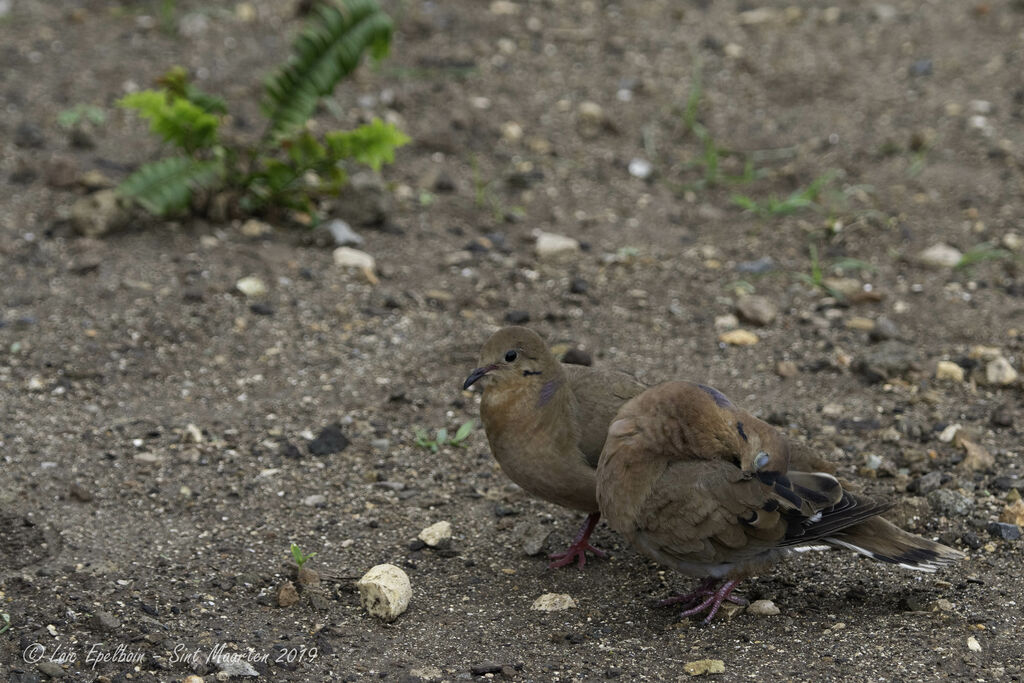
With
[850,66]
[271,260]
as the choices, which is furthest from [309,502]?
[850,66]

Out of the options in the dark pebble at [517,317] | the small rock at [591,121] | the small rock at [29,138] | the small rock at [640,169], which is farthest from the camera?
the small rock at [591,121]

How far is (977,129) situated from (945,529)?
426cm

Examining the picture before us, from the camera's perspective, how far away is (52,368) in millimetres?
5562

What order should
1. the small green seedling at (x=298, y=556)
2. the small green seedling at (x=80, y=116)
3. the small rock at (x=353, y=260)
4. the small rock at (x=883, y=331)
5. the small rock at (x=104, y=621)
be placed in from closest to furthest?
the small rock at (x=104, y=621) → the small green seedling at (x=298, y=556) → the small rock at (x=883, y=331) → the small rock at (x=353, y=260) → the small green seedling at (x=80, y=116)

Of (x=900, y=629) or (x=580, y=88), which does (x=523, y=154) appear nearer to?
(x=580, y=88)

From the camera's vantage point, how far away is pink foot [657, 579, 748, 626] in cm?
426

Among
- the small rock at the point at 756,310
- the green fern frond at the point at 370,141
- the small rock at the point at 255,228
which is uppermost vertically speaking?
the green fern frond at the point at 370,141

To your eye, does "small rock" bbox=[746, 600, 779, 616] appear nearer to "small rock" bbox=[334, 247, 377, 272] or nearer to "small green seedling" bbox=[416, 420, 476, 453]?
"small green seedling" bbox=[416, 420, 476, 453]

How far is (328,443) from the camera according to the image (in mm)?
5230

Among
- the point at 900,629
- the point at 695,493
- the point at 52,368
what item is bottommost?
the point at 52,368

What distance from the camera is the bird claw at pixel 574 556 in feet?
15.2

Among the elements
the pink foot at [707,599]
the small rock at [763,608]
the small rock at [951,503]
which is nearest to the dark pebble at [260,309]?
the pink foot at [707,599]

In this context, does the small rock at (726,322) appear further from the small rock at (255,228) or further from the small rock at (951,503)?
the small rock at (255,228)

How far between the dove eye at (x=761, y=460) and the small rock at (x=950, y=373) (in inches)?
69.9
